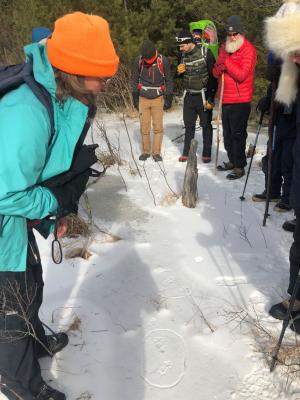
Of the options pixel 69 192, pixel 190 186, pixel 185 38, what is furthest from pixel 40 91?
pixel 185 38

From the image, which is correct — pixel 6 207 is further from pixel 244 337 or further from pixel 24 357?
pixel 244 337

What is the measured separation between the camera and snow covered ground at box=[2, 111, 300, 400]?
7.23 ft

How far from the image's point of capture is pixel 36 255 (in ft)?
6.30

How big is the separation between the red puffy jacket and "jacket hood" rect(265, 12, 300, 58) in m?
2.74

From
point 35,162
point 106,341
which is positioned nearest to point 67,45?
point 35,162

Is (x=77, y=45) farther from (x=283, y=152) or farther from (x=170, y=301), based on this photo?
(x=283, y=152)

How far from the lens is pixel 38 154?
151cm

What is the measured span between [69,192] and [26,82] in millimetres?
518

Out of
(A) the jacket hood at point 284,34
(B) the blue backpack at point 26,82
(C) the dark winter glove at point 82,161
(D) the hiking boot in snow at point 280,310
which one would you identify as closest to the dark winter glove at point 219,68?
(A) the jacket hood at point 284,34

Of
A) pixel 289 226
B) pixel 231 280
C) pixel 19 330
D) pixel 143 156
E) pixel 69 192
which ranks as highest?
pixel 69 192

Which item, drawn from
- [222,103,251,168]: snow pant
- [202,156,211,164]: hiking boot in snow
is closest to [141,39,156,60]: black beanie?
[222,103,251,168]: snow pant

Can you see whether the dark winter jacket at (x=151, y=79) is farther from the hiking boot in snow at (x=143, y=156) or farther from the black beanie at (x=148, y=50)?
the hiking boot in snow at (x=143, y=156)

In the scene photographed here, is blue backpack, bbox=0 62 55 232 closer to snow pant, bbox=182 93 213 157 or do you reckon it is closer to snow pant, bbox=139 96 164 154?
snow pant, bbox=182 93 213 157

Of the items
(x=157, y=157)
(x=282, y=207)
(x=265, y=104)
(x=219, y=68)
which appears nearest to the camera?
(x=265, y=104)
